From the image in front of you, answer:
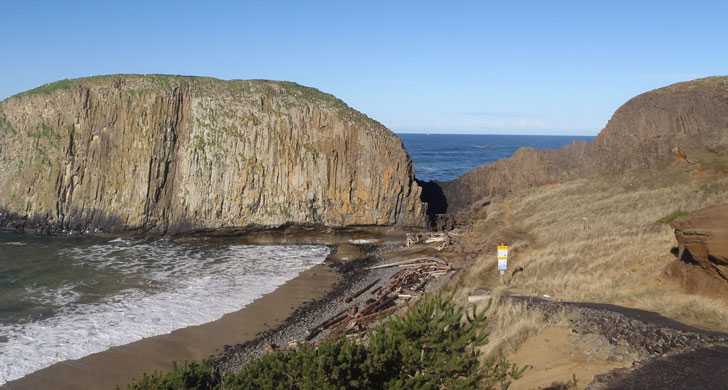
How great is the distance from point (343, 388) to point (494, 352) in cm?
510

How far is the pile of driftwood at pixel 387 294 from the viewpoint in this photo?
1608 cm

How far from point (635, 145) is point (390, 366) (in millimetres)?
29189

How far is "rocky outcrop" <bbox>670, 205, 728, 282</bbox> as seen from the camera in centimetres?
1255

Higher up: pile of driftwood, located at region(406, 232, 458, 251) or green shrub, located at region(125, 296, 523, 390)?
green shrub, located at region(125, 296, 523, 390)

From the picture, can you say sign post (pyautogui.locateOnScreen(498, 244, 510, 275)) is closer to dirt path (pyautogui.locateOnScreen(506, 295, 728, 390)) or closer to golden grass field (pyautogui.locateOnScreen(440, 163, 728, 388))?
golden grass field (pyautogui.locateOnScreen(440, 163, 728, 388))

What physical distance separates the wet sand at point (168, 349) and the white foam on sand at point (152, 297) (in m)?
0.43

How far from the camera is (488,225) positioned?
27.2m

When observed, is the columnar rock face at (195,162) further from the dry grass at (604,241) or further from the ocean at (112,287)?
the dry grass at (604,241)

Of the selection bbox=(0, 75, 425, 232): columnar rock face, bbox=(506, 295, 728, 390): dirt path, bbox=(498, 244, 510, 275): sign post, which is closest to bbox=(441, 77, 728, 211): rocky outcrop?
bbox=(0, 75, 425, 232): columnar rock face

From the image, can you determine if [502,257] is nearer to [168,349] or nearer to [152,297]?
[168,349]

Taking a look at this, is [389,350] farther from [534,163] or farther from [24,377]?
[534,163]

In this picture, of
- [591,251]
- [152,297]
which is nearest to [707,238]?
[591,251]

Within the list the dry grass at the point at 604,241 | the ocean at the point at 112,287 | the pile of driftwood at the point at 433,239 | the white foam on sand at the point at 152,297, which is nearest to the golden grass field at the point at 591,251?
the dry grass at the point at 604,241

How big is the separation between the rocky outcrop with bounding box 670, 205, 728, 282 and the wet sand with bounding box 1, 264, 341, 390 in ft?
38.0
